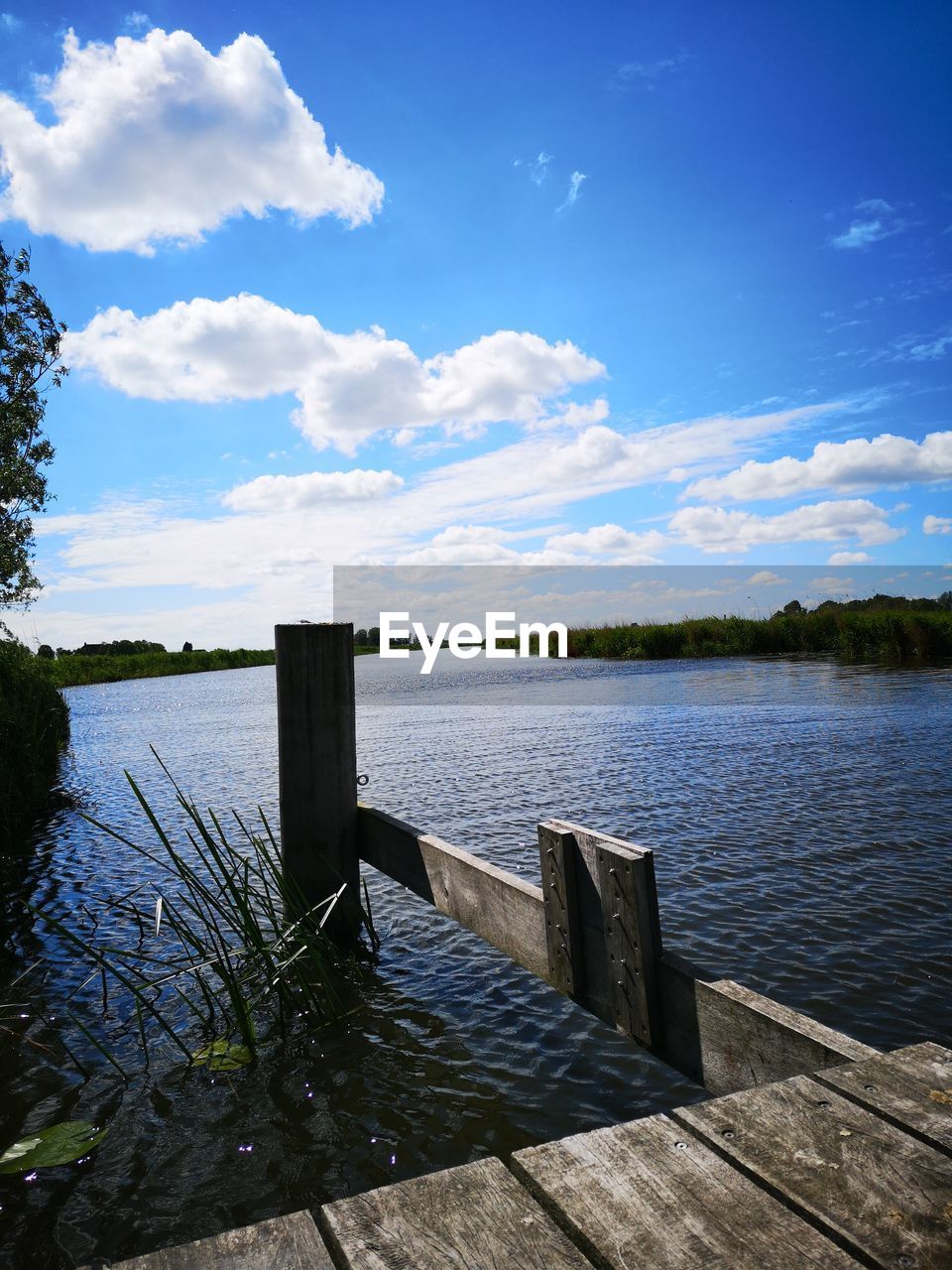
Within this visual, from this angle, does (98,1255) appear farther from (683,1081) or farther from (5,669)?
(5,669)

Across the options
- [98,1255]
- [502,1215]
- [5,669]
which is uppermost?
[5,669]

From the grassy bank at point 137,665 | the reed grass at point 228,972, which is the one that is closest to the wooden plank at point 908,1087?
the reed grass at point 228,972

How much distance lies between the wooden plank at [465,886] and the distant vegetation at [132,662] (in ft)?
121

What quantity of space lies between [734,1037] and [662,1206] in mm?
854

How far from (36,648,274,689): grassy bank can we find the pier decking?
128 ft

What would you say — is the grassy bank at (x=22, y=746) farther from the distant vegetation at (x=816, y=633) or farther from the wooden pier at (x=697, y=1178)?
the distant vegetation at (x=816, y=633)

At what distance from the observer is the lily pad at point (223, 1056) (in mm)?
3712

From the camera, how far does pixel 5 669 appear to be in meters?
10.5

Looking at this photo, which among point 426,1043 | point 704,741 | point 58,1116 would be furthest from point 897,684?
point 58,1116

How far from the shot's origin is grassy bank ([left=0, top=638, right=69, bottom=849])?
866 centimetres

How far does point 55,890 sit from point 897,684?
17622 mm

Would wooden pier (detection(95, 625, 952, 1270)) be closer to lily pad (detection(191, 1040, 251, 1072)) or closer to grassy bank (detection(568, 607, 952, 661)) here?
lily pad (detection(191, 1040, 251, 1072))

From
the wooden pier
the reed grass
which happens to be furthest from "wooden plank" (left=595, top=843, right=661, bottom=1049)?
the reed grass

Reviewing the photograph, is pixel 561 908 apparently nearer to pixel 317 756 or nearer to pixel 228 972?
pixel 228 972
